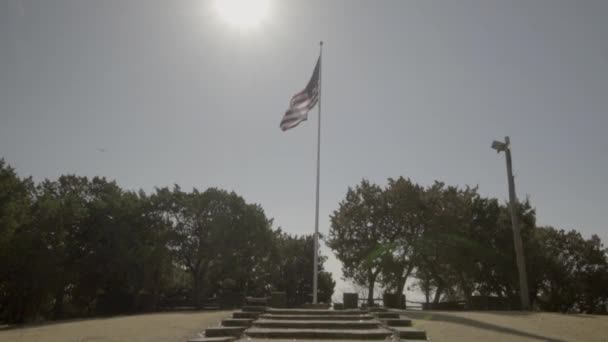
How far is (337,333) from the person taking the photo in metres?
10.5

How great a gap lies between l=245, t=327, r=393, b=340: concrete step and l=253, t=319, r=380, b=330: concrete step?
0.65 m

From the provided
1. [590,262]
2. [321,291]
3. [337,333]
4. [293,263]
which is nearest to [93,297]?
[293,263]

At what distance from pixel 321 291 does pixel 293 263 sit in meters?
4.71

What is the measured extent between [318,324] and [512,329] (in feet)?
20.4

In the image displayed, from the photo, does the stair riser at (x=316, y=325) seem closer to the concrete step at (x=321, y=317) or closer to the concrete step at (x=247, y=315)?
the concrete step at (x=321, y=317)

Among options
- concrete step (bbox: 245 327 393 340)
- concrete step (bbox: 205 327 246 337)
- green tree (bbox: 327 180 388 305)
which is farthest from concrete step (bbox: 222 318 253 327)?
green tree (bbox: 327 180 388 305)

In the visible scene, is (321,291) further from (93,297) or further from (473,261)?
(93,297)

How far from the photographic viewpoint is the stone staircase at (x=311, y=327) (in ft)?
34.1

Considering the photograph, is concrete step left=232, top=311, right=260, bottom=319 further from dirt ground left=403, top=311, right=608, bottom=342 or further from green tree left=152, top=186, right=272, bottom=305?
green tree left=152, top=186, right=272, bottom=305

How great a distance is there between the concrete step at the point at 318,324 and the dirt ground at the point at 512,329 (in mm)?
1872

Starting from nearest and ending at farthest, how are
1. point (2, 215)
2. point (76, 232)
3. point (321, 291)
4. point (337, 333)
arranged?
point (337, 333)
point (2, 215)
point (76, 232)
point (321, 291)

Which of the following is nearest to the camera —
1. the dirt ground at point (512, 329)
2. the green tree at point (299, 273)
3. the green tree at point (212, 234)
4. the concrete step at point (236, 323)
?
the dirt ground at point (512, 329)

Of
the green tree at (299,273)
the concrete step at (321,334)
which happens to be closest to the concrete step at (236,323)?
the concrete step at (321,334)

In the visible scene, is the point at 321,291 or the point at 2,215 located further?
the point at 321,291
